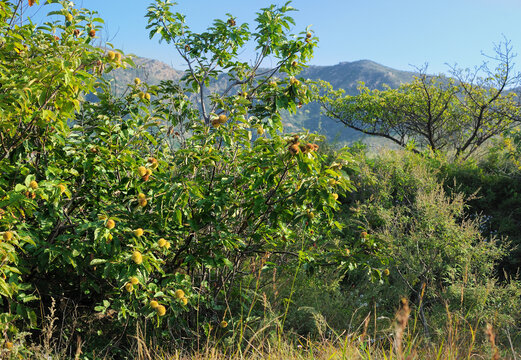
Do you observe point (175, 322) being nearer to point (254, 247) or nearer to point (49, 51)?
point (254, 247)

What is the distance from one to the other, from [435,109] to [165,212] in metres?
10.3

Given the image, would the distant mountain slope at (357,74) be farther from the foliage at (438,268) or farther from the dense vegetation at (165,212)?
the dense vegetation at (165,212)

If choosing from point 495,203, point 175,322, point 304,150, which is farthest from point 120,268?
point 495,203

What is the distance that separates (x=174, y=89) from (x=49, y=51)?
114 centimetres

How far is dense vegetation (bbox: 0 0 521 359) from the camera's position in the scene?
7.46 ft

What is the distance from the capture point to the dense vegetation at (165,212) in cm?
227

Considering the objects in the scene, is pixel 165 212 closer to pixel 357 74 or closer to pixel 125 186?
pixel 125 186

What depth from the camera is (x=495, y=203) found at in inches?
246

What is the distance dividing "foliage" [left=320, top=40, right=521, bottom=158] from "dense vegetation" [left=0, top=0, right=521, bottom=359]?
7.08 m

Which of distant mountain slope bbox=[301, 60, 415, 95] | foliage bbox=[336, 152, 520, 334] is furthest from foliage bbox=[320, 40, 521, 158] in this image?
distant mountain slope bbox=[301, 60, 415, 95]

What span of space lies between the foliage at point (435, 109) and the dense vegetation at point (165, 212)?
708 cm

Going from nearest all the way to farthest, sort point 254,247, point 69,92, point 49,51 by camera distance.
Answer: point 69,92 → point 49,51 → point 254,247

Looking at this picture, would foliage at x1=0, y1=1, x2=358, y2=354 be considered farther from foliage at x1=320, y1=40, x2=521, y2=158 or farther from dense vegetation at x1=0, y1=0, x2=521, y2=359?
foliage at x1=320, y1=40, x2=521, y2=158

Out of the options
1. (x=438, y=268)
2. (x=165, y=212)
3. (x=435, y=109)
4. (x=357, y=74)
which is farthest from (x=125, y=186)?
(x=357, y=74)
